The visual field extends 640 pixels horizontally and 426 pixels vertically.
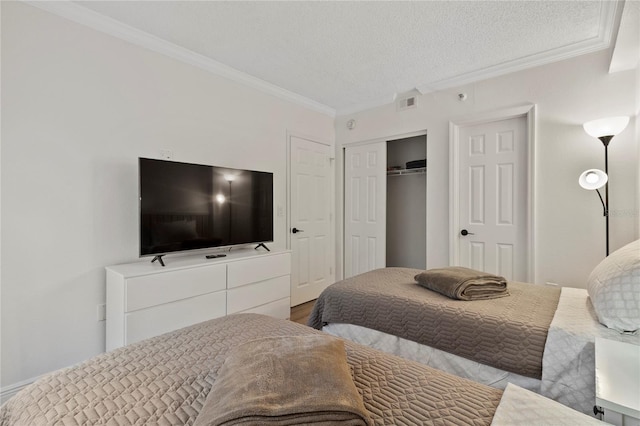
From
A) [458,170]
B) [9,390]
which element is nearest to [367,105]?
[458,170]

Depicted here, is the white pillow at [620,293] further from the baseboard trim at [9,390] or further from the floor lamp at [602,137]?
Result: the baseboard trim at [9,390]

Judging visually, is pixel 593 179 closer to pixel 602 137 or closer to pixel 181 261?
pixel 602 137

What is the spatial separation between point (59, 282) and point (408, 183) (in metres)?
4.00

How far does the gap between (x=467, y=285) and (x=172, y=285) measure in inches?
80.4

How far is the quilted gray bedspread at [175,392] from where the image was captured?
759 mm

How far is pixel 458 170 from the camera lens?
326 centimetres

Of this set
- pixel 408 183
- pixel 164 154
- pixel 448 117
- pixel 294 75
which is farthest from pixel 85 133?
pixel 408 183

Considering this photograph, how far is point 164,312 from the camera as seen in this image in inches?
85.0

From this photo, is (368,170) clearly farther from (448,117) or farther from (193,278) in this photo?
(193,278)

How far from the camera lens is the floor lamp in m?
2.26

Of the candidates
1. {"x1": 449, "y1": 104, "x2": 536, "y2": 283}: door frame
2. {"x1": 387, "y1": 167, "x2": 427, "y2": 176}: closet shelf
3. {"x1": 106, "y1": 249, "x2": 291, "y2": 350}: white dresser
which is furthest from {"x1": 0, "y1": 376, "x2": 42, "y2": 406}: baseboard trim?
{"x1": 387, "y1": 167, "x2": 427, "y2": 176}: closet shelf

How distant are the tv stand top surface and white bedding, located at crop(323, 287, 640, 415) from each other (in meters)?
1.78

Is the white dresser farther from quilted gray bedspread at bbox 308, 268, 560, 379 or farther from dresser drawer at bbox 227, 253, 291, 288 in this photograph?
quilted gray bedspread at bbox 308, 268, 560, 379

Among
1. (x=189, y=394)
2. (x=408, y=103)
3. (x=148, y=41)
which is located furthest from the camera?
(x=408, y=103)
